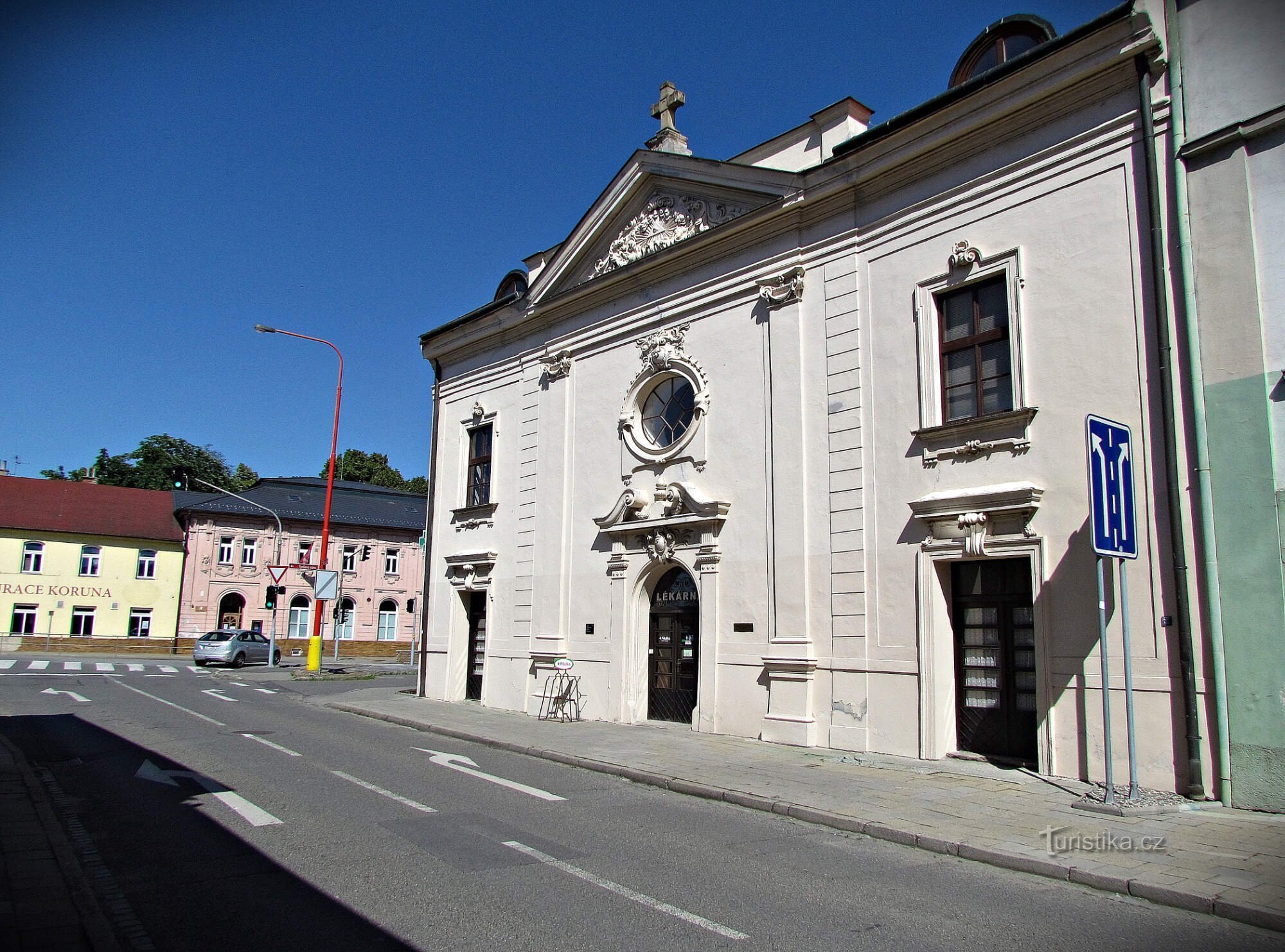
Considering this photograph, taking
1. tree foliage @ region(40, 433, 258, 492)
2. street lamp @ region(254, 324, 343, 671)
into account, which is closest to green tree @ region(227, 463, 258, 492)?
tree foliage @ region(40, 433, 258, 492)

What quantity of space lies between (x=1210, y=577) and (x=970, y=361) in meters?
4.04

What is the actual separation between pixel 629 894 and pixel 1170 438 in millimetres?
7423

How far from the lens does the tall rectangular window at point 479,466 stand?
2086 centimetres

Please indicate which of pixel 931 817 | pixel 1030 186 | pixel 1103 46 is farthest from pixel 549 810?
pixel 1103 46

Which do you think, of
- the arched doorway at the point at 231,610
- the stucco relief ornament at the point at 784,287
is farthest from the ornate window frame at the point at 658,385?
the arched doorway at the point at 231,610

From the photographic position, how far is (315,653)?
2870 cm

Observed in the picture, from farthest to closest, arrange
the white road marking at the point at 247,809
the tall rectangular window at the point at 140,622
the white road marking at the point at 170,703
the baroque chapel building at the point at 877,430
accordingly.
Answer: the tall rectangular window at the point at 140,622
the white road marking at the point at 170,703
the baroque chapel building at the point at 877,430
the white road marking at the point at 247,809

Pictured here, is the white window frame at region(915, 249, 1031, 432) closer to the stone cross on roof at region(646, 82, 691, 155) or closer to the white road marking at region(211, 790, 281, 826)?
the stone cross on roof at region(646, 82, 691, 155)

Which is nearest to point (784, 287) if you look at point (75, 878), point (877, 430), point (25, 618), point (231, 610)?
point (877, 430)

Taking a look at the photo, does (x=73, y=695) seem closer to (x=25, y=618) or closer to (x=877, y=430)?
(x=877, y=430)

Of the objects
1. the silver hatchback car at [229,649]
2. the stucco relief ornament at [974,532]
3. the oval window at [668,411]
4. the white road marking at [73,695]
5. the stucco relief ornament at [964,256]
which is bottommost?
the white road marking at [73,695]

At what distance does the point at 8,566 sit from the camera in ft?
151

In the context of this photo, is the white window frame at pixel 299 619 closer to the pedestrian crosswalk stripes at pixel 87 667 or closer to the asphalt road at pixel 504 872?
the pedestrian crosswalk stripes at pixel 87 667

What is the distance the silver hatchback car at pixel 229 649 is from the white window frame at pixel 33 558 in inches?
651
